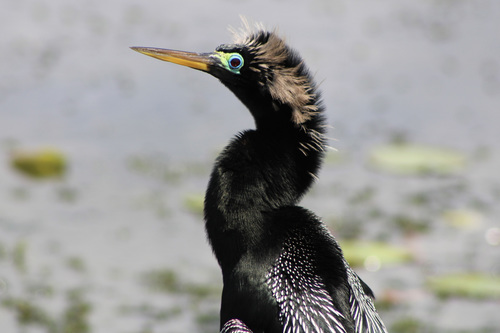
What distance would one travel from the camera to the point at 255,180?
124 inches

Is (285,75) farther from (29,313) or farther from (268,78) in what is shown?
(29,313)

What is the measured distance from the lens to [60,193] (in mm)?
6328

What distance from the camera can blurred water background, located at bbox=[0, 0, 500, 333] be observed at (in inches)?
210

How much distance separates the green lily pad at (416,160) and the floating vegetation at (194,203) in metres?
1.57

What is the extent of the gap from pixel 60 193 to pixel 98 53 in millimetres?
2472

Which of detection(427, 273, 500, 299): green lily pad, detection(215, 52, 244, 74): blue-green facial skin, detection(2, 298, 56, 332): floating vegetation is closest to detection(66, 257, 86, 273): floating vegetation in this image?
detection(2, 298, 56, 332): floating vegetation

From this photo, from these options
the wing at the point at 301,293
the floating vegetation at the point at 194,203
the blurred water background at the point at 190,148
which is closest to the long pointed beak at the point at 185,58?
the wing at the point at 301,293

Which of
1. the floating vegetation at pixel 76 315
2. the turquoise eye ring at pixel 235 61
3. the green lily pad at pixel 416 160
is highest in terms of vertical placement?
the green lily pad at pixel 416 160

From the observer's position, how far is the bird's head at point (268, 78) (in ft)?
10.4

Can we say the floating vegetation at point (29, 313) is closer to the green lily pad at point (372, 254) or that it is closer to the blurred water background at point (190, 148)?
the blurred water background at point (190, 148)

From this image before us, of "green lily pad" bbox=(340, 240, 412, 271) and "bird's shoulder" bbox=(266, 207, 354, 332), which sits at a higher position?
"green lily pad" bbox=(340, 240, 412, 271)

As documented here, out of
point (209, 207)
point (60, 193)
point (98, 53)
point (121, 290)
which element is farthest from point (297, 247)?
point (98, 53)

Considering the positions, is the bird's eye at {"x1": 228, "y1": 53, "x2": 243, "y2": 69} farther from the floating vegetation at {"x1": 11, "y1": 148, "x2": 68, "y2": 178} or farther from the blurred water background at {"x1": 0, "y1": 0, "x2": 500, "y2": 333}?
the floating vegetation at {"x1": 11, "y1": 148, "x2": 68, "y2": 178}

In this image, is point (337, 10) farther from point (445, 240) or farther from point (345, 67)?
point (445, 240)
